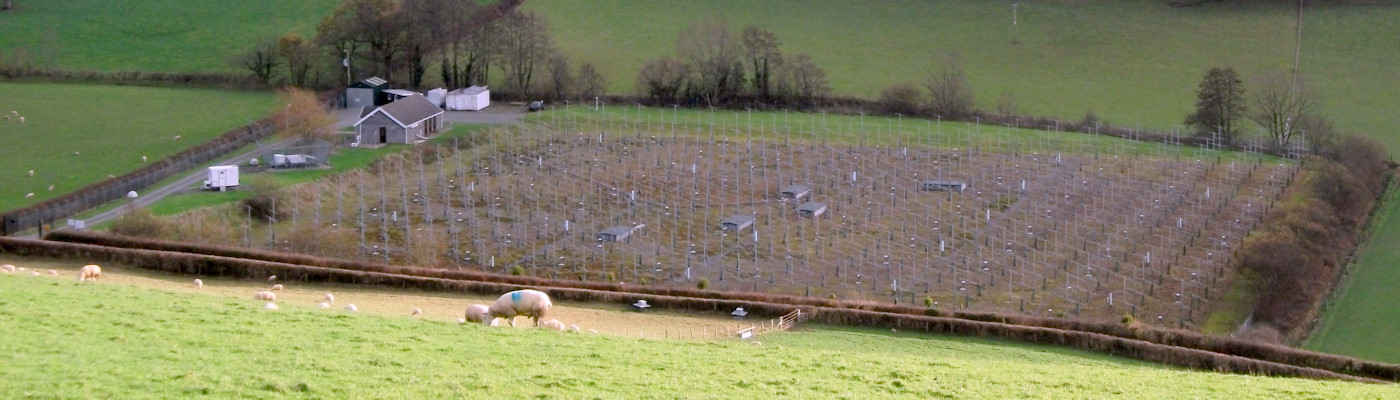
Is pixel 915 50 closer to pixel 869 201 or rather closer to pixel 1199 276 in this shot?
pixel 869 201

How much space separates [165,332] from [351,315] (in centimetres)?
391

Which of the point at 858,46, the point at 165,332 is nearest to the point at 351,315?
the point at 165,332

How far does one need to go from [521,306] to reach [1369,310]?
24.5 metres

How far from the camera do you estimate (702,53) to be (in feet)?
241

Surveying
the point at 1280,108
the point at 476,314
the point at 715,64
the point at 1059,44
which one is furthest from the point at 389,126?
the point at 1059,44

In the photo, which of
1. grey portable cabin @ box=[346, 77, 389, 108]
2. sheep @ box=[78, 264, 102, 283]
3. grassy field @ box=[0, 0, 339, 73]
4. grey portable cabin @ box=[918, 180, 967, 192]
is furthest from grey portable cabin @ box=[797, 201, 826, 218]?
grassy field @ box=[0, 0, 339, 73]

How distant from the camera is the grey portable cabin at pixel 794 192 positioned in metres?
49.8

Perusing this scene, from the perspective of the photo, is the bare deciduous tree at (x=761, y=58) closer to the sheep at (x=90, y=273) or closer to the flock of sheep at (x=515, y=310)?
the sheep at (x=90, y=273)

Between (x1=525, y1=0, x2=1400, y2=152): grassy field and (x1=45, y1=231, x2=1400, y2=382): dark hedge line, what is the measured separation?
A: 119 feet

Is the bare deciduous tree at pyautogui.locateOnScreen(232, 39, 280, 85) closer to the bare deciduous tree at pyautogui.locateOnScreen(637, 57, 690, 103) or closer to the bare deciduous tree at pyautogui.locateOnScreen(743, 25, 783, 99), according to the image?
the bare deciduous tree at pyautogui.locateOnScreen(637, 57, 690, 103)

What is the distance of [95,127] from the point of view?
58.2m

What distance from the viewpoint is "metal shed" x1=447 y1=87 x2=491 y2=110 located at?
65625mm

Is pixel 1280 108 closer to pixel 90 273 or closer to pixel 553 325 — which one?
pixel 553 325

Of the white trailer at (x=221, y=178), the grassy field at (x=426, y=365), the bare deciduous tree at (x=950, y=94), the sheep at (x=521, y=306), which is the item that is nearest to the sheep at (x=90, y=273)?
the grassy field at (x=426, y=365)
